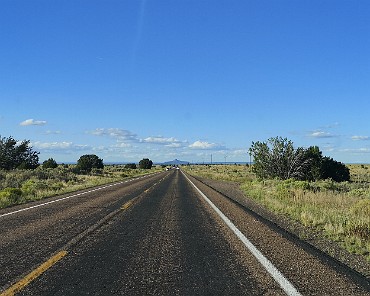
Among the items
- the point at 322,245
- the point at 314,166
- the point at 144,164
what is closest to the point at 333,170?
the point at 314,166

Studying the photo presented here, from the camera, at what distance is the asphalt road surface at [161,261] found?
5.31 m

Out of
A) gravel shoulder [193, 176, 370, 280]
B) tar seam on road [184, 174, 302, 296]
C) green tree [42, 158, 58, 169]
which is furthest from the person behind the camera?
green tree [42, 158, 58, 169]

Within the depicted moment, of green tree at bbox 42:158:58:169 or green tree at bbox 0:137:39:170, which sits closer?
green tree at bbox 0:137:39:170

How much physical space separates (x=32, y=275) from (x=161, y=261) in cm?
204

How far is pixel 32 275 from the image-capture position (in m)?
5.80

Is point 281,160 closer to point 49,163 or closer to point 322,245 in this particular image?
point 322,245

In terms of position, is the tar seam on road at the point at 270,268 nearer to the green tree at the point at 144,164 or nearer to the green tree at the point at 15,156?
the green tree at the point at 15,156

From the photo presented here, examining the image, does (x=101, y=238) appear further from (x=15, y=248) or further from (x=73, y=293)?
(x=73, y=293)

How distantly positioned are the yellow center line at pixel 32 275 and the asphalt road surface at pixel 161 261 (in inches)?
0.5

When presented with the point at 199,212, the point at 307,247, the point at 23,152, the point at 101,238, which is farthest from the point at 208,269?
the point at 23,152

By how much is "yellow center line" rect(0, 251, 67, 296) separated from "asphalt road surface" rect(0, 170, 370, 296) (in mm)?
13

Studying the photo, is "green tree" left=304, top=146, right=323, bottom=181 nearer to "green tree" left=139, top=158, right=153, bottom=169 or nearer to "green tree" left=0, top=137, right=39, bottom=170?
"green tree" left=0, top=137, right=39, bottom=170

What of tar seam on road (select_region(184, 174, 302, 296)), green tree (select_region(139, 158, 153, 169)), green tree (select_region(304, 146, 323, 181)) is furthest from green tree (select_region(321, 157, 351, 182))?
green tree (select_region(139, 158, 153, 169))

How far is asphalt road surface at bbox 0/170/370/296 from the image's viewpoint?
5.31m
